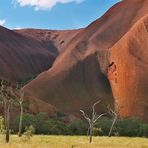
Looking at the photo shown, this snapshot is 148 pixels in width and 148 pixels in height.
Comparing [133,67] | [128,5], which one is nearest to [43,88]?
[133,67]

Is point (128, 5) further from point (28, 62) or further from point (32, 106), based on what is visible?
point (32, 106)

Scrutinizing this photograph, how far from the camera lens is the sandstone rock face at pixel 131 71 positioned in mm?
126312

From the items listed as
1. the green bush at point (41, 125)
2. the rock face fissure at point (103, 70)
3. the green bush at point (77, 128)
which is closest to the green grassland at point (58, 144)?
the green bush at point (41, 125)

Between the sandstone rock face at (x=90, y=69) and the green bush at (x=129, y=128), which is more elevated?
the sandstone rock face at (x=90, y=69)

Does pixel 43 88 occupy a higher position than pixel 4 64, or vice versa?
pixel 4 64

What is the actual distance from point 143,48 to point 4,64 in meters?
55.1

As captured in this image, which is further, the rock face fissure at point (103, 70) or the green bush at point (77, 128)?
the rock face fissure at point (103, 70)

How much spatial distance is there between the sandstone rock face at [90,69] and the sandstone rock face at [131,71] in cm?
54

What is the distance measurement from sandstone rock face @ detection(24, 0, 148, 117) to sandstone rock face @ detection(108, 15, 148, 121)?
0.54 metres

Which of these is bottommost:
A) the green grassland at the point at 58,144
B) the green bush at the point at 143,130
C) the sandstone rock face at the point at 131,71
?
the green grassland at the point at 58,144

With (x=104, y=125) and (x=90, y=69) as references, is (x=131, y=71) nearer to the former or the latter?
(x=90, y=69)

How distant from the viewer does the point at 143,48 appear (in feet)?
468

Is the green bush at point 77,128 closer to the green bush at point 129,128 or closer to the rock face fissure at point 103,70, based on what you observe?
the green bush at point 129,128

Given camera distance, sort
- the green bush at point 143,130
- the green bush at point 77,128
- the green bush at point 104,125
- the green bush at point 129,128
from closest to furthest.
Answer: the green bush at point 77,128
the green bush at point 143,130
the green bush at point 129,128
the green bush at point 104,125
